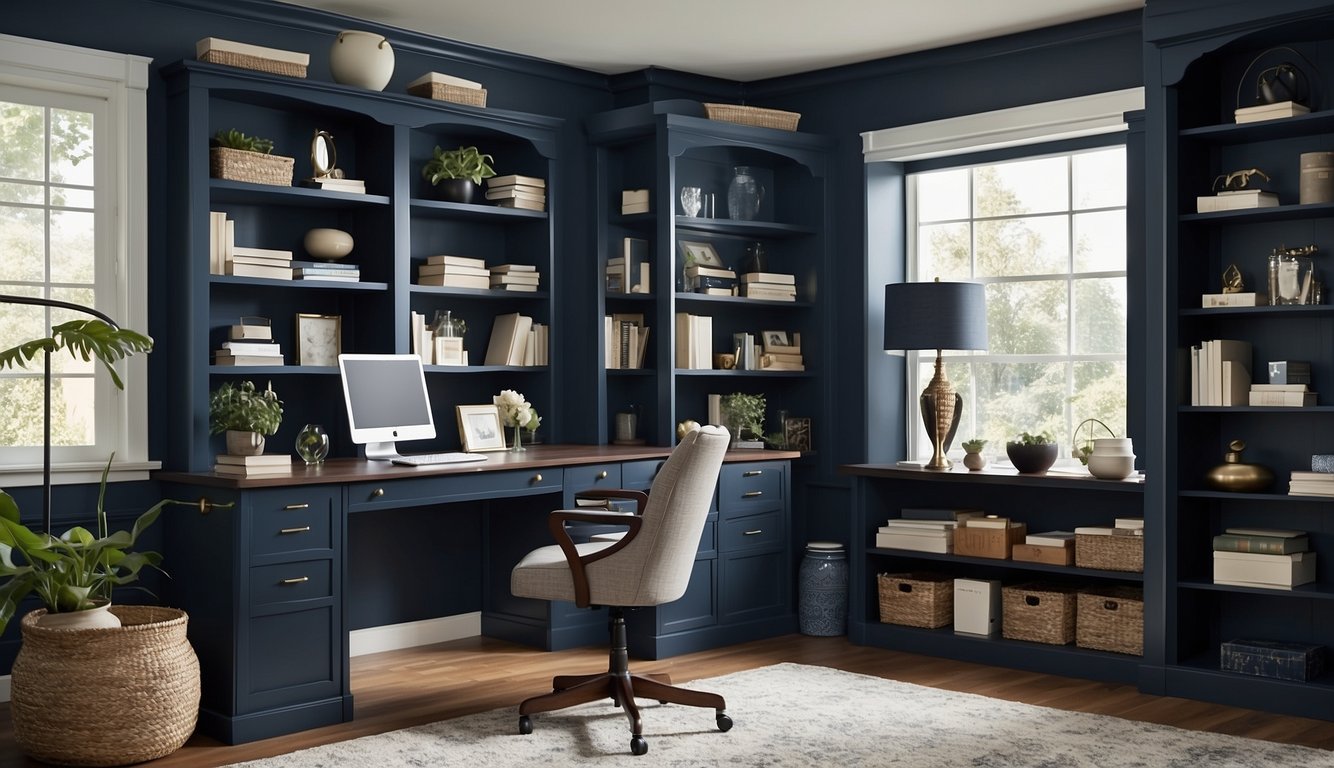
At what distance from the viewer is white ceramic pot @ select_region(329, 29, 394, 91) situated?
5137 millimetres

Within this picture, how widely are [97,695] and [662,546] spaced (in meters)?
1.71

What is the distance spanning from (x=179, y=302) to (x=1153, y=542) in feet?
11.8

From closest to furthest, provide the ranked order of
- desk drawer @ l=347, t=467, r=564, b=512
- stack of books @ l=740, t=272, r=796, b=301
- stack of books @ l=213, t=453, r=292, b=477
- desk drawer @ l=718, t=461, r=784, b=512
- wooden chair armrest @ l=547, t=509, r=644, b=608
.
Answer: wooden chair armrest @ l=547, t=509, r=644, b=608, stack of books @ l=213, t=453, r=292, b=477, desk drawer @ l=347, t=467, r=564, b=512, desk drawer @ l=718, t=461, r=784, b=512, stack of books @ l=740, t=272, r=796, b=301

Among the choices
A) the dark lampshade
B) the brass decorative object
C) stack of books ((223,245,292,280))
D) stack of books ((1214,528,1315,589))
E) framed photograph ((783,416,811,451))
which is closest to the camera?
stack of books ((1214,528,1315,589))

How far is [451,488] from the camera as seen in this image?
4.76m

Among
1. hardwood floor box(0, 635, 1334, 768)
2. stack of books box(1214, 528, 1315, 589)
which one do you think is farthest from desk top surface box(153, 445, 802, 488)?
stack of books box(1214, 528, 1315, 589)

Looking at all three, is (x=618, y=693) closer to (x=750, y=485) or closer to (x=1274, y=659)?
(x=750, y=485)

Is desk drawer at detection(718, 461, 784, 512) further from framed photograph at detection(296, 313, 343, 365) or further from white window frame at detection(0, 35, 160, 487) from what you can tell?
white window frame at detection(0, 35, 160, 487)

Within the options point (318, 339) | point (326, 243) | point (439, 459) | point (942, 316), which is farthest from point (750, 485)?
point (326, 243)

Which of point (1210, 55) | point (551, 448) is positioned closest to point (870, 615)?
point (551, 448)

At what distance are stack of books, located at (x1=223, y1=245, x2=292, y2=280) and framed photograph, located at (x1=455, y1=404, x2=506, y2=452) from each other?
3.14 feet

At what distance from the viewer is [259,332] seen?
16.3ft

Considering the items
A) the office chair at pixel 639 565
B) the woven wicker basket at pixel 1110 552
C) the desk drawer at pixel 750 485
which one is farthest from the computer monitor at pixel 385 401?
the woven wicker basket at pixel 1110 552

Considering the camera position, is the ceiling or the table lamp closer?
the ceiling
